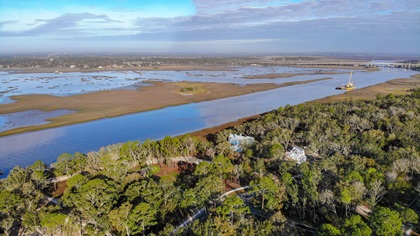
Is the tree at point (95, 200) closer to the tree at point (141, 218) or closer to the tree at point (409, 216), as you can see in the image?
the tree at point (141, 218)

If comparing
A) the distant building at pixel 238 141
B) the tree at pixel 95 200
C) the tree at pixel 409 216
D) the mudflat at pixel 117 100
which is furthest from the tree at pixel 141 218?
the mudflat at pixel 117 100

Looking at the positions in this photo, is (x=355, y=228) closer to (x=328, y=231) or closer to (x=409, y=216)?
(x=328, y=231)

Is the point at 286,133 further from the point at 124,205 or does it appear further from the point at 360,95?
the point at 360,95

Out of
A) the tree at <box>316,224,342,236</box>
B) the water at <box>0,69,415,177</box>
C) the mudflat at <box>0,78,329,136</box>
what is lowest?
the water at <box>0,69,415,177</box>

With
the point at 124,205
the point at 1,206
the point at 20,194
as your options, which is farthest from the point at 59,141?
the point at 124,205

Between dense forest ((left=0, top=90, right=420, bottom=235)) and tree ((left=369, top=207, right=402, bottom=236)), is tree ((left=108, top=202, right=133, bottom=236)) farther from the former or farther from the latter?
tree ((left=369, top=207, right=402, bottom=236))

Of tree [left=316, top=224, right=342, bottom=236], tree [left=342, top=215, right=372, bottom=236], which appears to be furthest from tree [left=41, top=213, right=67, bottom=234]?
tree [left=342, top=215, right=372, bottom=236]
